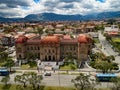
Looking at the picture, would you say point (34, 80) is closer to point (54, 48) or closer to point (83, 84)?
point (83, 84)

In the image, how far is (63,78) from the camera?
83000 millimetres

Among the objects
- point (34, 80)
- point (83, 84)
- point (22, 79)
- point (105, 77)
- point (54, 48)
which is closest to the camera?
point (83, 84)

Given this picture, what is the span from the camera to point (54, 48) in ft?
346

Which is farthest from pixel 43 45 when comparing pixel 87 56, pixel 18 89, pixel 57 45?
pixel 18 89

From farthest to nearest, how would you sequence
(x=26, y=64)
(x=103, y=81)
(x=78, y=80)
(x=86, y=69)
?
(x=26, y=64) → (x=86, y=69) → (x=103, y=81) → (x=78, y=80)

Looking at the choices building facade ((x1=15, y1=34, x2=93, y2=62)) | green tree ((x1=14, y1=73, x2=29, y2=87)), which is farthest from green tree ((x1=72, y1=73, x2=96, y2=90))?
building facade ((x1=15, y1=34, x2=93, y2=62))

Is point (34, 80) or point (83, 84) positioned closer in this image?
point (83, 84)

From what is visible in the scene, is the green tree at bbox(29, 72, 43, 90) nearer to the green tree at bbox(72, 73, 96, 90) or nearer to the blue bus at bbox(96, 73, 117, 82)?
the green tree at bbox(72, 73, 96, 90)

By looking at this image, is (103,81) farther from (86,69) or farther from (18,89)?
(18,89)

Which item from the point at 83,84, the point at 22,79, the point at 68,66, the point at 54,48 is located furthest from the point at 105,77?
the point at 54,48

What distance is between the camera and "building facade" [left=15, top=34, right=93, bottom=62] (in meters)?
104

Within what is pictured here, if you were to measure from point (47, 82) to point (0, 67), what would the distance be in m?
27.8

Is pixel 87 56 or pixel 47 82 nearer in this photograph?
pixel 47 82

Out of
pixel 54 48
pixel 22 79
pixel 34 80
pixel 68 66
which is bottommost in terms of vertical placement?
pixel 68 66
